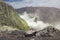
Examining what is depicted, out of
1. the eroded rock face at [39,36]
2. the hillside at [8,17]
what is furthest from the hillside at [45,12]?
the eroded rock face at [39,36]

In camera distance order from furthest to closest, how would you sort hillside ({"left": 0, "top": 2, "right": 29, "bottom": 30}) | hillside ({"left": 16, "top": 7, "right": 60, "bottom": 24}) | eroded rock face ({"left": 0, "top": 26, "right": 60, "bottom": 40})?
1. hillside ({"left": 16, "top": 7, "right": 60, "bottom": 24})
2. hillside ({"left": 0, "top": 2, "right": 29, "bottom": 30})
3. eroded rock face ({"left": 0, "top": 26, "right": 60, "bottom": 40})

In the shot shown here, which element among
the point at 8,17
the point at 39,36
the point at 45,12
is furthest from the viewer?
the point at 45,12

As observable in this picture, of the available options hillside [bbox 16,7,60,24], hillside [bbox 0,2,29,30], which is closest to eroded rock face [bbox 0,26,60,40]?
hillside [bbox 0,2,29,30]

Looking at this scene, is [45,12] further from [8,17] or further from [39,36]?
[39,36]

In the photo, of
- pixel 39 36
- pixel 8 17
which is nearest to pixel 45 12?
pixel 8 17

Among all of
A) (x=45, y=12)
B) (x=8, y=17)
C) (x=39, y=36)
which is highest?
(x=45, y=12)

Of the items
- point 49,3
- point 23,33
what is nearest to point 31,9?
point 49,3

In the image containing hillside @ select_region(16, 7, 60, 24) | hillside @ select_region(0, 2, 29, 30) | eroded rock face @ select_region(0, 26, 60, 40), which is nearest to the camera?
eroded rock face @ select_region(0, 26, 60, 40)

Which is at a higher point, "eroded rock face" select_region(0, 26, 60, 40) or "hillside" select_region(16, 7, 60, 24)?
"hillside" select_region(16, 7, 60, 24)

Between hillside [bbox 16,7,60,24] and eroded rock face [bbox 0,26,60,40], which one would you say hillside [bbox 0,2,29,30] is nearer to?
eroded rock face [bbox 0,26,60,40]

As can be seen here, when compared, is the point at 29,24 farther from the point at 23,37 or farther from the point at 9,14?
the point at 23,37

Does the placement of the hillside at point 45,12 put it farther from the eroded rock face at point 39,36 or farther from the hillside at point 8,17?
the eroded rock face at point 39,36

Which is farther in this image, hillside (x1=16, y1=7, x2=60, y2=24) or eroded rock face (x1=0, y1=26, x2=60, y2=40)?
hillside (x1=16, y1=7, x2=60, y2=24)
